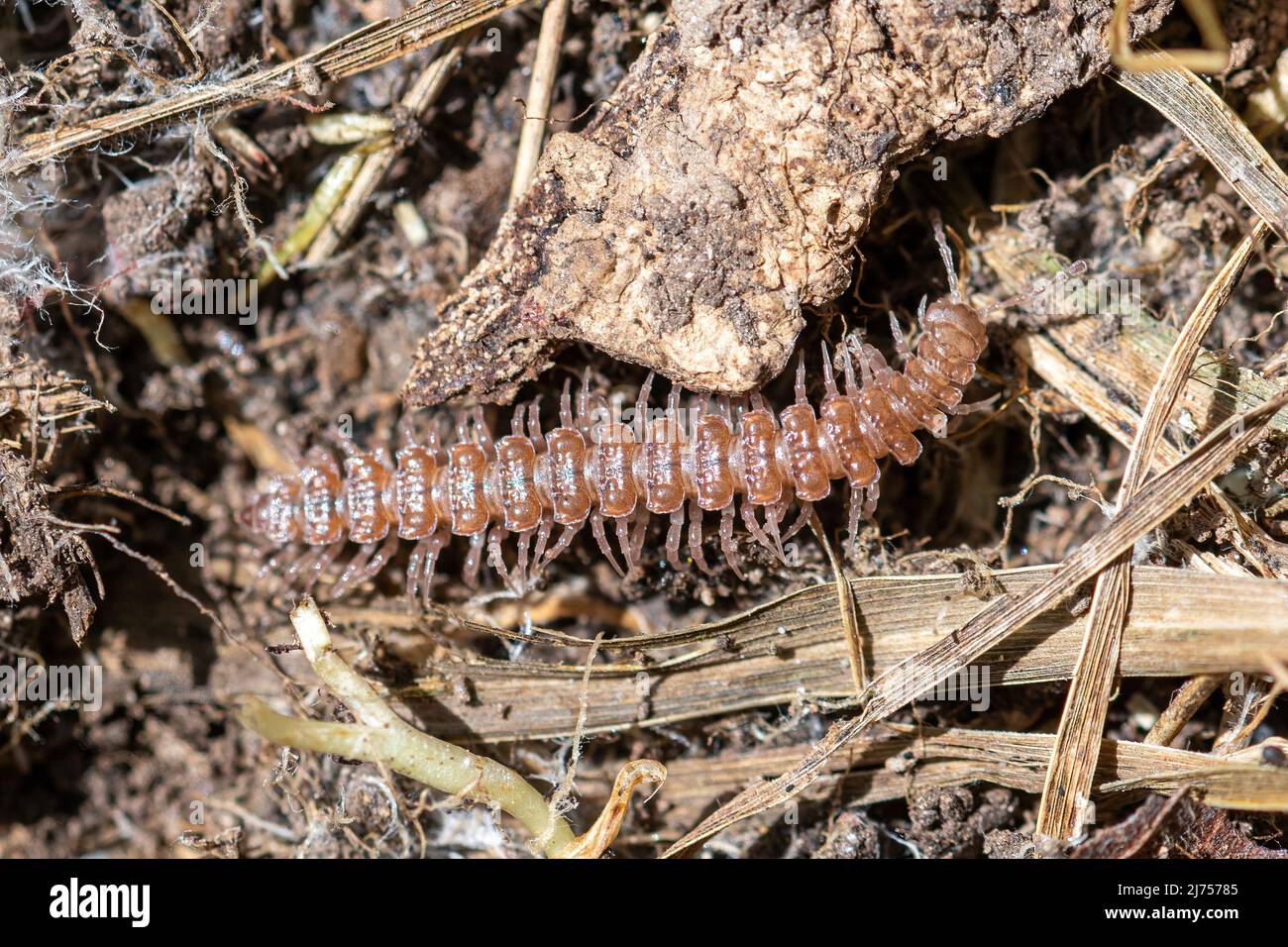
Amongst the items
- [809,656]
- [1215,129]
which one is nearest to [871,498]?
[809,656]

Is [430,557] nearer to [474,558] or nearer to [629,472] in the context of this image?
[474,558]

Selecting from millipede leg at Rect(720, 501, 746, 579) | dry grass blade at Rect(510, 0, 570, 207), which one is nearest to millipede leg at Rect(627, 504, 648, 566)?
millipede leg at Rect(720, 501, 746, 579)

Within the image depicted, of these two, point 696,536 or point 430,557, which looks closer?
point 696,536

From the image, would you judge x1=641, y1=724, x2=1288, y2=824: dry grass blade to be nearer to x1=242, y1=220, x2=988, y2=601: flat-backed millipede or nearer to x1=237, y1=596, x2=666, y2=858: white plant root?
x1=237, y1=596, x2=666, y2=858: white plant root

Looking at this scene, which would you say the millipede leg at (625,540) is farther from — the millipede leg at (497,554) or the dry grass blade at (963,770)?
the dry grass blade at (963,770)

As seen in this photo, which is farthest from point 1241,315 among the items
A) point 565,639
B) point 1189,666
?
point 565,639
